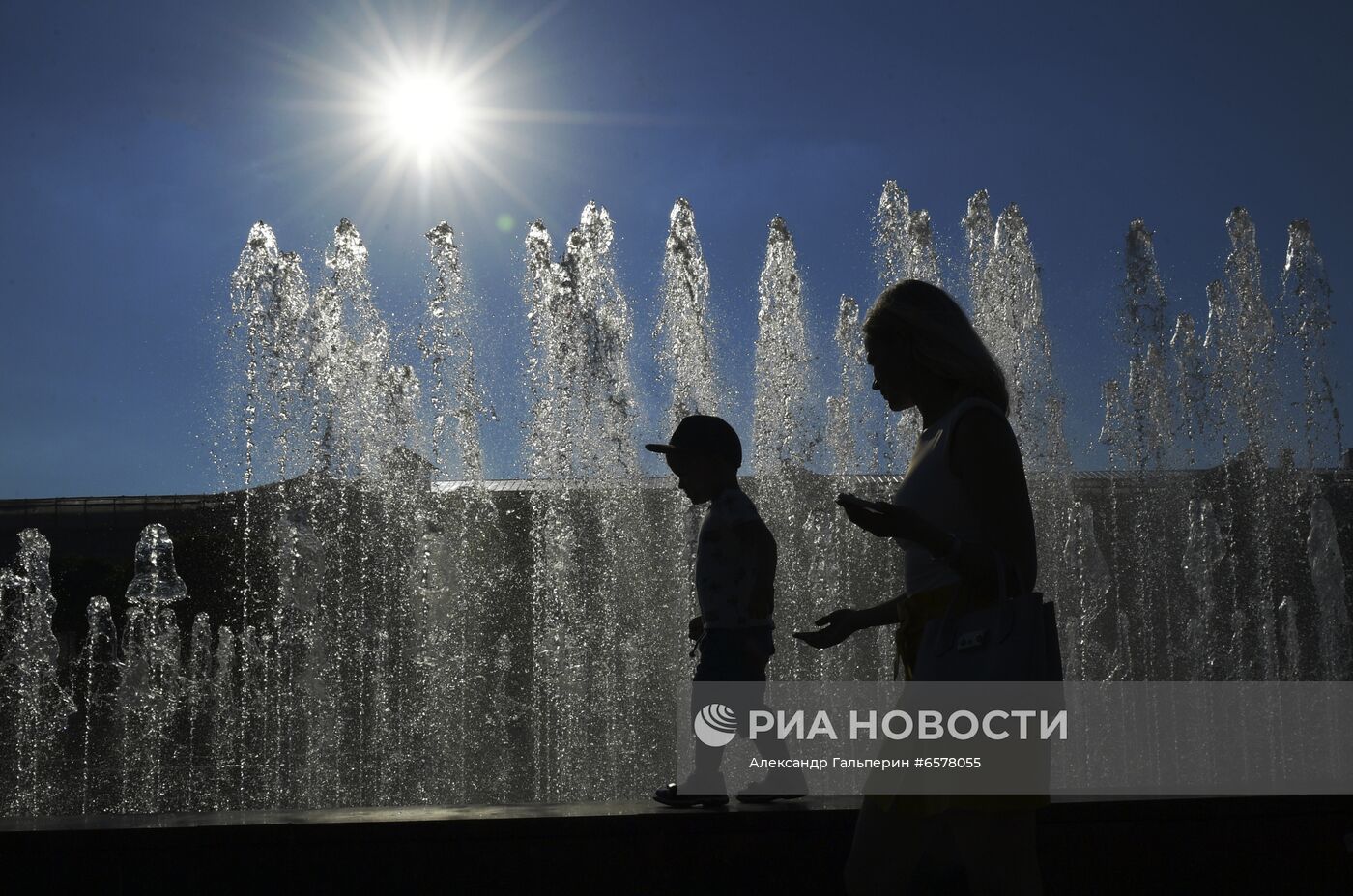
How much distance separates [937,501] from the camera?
82.2 inches

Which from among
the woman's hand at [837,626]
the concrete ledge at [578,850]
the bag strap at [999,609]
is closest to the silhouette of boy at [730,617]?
the concrete ledge at [578,850]

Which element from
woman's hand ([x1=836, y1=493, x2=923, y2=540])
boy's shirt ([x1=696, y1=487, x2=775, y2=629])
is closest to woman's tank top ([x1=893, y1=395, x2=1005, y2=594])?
woman's hand ([x1=836, y1=493, x2=923, y2=540])

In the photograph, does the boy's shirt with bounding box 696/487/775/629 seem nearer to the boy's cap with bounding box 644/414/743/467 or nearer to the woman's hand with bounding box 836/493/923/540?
the boy's cap with bounding box 644/414/743/467

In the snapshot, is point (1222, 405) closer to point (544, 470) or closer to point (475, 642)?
point (544, 470)

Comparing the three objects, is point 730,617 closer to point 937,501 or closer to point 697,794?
point 697,794

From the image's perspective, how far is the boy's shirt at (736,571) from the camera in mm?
3656

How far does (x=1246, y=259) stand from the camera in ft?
54.9

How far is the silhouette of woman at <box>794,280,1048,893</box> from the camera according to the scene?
6.42 ft

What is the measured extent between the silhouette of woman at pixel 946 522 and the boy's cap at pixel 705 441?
5.19 feet

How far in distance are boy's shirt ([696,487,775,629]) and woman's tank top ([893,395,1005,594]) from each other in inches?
58.6

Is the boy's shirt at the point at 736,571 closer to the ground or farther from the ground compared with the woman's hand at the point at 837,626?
farther from the ground

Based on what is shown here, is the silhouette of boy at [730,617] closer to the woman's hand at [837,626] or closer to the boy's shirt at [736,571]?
the boy's shirt at [736,571]

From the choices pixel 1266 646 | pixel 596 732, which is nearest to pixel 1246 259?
pixel 1266 646

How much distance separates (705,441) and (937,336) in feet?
5.63
